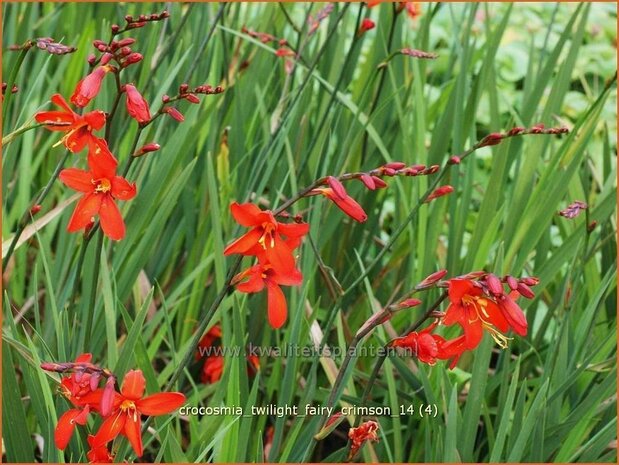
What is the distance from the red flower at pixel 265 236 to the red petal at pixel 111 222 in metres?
0.12

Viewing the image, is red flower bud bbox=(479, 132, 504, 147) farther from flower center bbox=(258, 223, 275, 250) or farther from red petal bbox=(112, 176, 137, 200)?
red petal bbox=(112, 176, 137, 200)

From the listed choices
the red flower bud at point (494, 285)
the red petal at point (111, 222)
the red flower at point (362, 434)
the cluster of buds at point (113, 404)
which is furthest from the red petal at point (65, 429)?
the red flower bud at point (494, 285)

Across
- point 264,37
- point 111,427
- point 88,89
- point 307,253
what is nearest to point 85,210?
point 88,89

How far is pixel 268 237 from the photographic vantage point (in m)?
0.88

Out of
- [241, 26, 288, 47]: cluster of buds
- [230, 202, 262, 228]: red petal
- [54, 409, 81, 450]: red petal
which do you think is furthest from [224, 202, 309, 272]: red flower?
[241, 26, 288, 47]: cluster of buds

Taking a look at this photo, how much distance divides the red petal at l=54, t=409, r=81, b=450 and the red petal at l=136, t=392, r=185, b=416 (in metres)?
0.07

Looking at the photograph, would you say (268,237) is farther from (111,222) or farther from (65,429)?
(65,429)

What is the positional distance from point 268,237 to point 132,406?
22cm

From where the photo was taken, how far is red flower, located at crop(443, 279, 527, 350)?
0.87 metres

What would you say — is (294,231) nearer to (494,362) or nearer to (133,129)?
(133,129)

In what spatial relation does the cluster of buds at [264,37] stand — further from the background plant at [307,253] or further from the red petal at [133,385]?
the red petal at [133,385]

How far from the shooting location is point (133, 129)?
4.79 ft

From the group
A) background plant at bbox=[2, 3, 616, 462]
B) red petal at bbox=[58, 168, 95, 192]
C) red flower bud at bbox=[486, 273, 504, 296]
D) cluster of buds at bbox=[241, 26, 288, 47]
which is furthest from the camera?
cluster of buds at bbox=[241, 26, 288, 47]

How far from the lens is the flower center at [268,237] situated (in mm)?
879
